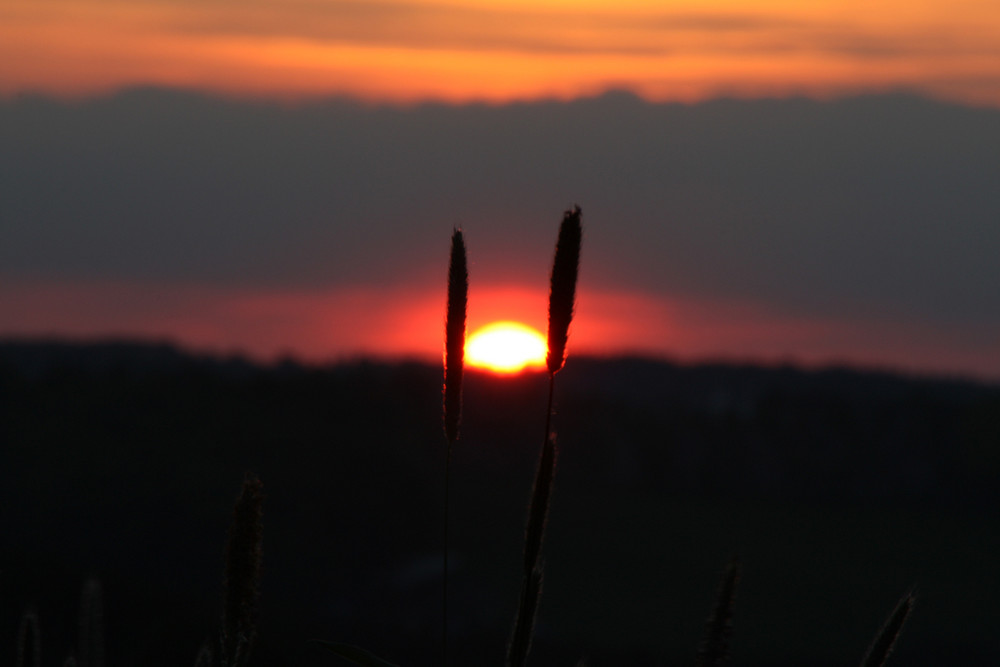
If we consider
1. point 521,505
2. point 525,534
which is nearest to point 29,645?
point 525,534

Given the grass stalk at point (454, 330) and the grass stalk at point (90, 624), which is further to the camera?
the grass stalk at point (90, 624)

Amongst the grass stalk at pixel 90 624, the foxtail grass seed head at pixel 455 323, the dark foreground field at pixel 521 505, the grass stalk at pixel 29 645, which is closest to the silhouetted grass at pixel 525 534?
the foxtail grass seed head at pixel 455 323

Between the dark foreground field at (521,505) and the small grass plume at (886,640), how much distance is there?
2745 cm

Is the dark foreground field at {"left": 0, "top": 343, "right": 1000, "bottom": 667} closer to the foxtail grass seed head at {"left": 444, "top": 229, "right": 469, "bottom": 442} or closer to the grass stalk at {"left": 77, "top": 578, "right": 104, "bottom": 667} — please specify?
the grass stalk at {"left": 77, "top": 578, "right": 104, "bottom": 667}

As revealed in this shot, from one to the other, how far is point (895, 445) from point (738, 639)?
4792 cm

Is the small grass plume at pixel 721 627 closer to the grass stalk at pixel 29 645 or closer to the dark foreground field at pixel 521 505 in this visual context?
the grass stalk at pixel 29 645

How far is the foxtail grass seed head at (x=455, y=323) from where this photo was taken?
93.4 inches

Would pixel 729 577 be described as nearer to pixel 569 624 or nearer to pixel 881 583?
pixel 569 624

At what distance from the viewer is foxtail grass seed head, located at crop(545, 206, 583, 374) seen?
90.1 inches

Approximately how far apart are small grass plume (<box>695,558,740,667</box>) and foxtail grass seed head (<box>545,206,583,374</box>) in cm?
62

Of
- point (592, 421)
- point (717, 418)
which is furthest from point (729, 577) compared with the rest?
point (717, 418)

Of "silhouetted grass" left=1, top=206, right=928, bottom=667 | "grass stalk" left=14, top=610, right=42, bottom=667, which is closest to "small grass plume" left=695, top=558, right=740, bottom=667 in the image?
"silhouetted grass" left=1, top=206, right=928, bottom=667

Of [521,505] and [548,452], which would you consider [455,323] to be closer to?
[548,452]

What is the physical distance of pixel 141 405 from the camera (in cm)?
6956
